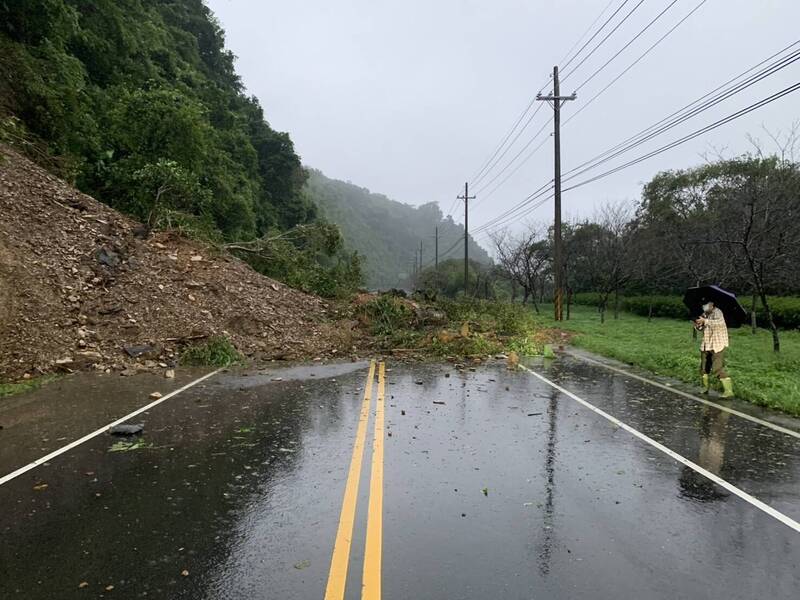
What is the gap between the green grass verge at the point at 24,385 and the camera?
8.68 m

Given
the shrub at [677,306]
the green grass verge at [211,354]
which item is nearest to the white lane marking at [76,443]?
the green grass verge at [211,354]

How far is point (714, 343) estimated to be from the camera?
9047 mm

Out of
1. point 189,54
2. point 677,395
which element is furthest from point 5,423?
point 189,54

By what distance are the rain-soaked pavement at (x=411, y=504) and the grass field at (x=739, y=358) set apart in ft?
4.19

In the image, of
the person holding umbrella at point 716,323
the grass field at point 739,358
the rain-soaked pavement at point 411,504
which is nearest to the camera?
the rain-soaked pavement at point 411,504

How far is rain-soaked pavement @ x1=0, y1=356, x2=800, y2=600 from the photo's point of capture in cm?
338

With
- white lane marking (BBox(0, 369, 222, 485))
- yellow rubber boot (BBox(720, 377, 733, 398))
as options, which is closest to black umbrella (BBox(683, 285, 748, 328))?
yellow rubber boot (BBox(720, 377, 733, 398))

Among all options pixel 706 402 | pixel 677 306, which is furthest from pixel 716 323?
pixel 677 306

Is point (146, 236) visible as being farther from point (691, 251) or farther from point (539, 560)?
point (691, 251)

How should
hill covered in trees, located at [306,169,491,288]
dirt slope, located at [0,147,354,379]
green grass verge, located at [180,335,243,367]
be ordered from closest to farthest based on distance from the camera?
dirt slope, located at [0,147,354,379]
green grass verge, located at [180,335,243,367]
hill covered in trees, located at [306,169,491,288]

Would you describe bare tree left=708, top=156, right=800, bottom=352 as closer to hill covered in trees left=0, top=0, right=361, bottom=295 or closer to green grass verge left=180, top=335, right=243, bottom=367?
green grass verge left=180, top=335, right=243, bottom=367

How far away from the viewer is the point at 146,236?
16.1 metres

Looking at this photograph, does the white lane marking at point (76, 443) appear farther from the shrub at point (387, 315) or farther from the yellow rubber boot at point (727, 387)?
the yellow rubber boot at point (727, 387)

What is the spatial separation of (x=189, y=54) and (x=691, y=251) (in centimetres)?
3887
